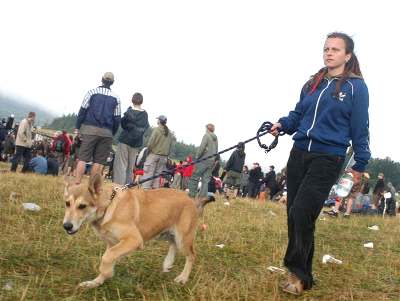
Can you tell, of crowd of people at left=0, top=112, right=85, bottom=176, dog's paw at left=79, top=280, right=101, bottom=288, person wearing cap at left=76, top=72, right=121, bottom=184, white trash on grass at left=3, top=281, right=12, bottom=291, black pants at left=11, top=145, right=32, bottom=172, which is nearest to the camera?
→ white trash on grass at left=3, top=281, right=12, bottom=291

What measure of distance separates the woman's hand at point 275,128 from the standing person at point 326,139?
474mm

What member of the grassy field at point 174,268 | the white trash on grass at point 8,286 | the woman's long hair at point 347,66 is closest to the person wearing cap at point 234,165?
the grassy field at point 174,268

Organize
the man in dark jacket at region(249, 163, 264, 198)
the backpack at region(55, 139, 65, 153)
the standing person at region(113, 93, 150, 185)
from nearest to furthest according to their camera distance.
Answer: the standing person at region(113, 93, 150, 185)
the backpack at region(55, 139, 65, 153)
the man in dark jacket at region(249, 163, 264, 198)

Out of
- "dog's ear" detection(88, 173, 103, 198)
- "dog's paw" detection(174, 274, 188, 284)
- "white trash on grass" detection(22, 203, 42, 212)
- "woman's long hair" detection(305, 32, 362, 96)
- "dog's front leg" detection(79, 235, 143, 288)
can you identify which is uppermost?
"woman's long hair" detection(305, 32, 362, 96)

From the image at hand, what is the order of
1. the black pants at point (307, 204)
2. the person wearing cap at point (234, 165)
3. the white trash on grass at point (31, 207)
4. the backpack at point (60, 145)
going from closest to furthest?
the black pants at point (307, 204)
the white trash on grass at point (31, 207)
the person wearing cap at point (234, 165)
the backpack at point (60, 145)

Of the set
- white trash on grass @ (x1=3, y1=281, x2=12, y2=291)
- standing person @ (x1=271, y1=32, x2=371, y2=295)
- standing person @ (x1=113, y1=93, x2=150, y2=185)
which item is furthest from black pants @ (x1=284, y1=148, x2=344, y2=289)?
standing person @ (x1=113, y1=93, x2=150, y2=185)

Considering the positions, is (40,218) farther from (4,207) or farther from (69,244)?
(69,244)

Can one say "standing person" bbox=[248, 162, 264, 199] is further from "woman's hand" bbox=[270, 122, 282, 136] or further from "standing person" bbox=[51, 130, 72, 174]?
"woman's hand" bbox=[270, 122, 282, 136]

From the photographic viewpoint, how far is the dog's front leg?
15.0 feet

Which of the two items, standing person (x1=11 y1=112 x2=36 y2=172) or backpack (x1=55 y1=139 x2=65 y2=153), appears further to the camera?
backpack (x1=55 y1=139 x2=65 y2=153)

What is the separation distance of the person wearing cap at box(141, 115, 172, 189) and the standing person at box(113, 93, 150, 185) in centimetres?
101

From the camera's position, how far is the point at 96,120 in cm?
973

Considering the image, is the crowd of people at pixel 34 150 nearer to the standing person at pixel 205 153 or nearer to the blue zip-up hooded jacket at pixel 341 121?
the standing person at pixel 205 153

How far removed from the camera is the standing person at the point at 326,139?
5.02 meters
